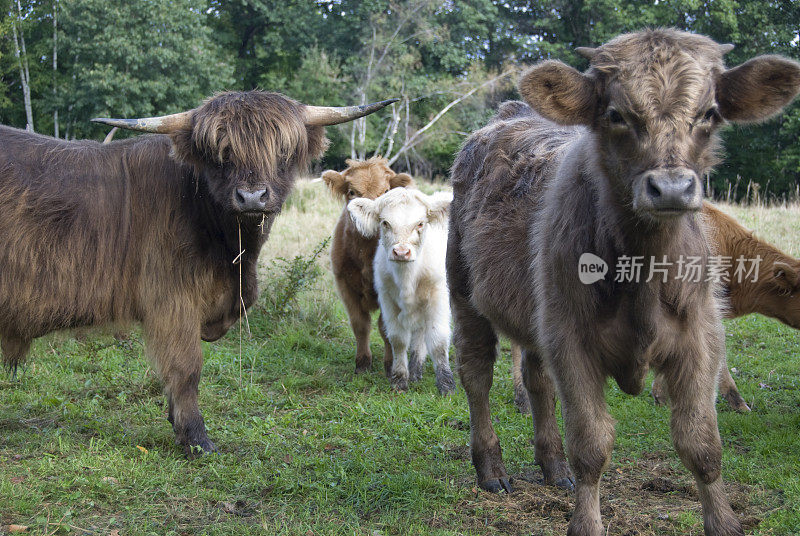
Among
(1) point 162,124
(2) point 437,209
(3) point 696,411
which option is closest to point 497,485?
(3) point 696,411

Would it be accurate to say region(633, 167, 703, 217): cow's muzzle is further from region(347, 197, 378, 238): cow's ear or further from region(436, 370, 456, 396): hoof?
region(347, 197, 378, 238): cow's ear

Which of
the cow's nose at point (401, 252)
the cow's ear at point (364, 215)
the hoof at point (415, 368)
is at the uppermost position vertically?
the cow's ear at point (364, 215)

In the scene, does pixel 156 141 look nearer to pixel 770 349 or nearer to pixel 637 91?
pixel 637 91

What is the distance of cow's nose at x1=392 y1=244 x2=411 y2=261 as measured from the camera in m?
6.58

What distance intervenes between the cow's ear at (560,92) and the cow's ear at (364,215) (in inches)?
158

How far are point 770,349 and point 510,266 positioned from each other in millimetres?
4874

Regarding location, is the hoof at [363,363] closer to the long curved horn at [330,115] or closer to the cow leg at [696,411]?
the long curved horn at [330,115]

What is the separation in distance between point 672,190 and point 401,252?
4.04m

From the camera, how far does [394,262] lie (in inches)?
272

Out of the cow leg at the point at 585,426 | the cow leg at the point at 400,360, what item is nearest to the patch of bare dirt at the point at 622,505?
the cow leg at the point at 585,426

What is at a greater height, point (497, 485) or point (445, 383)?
point (497, 485)

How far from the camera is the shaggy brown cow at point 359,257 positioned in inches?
292

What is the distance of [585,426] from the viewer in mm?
3199

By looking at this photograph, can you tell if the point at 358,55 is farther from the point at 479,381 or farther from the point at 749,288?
the point at 479,381
